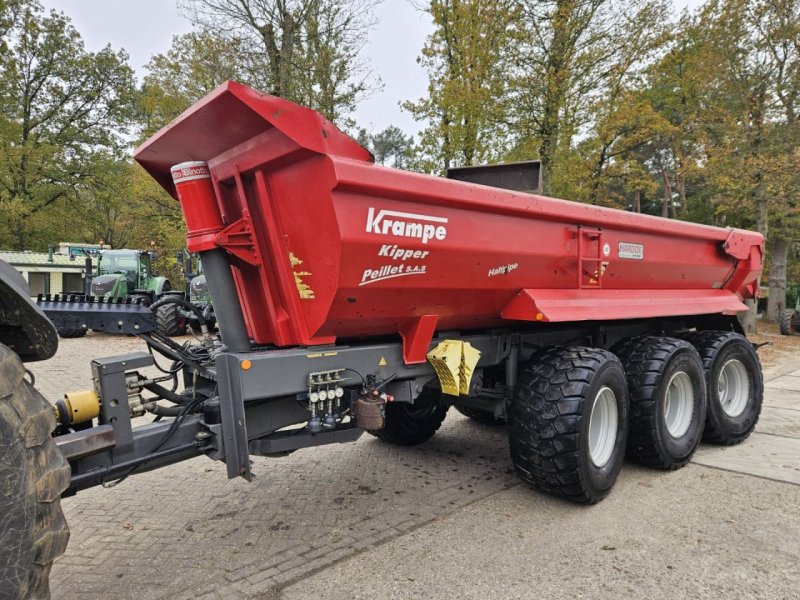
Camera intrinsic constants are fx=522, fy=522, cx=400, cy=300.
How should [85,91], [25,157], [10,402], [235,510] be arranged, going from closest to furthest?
1. [10,402]
2. [235,510]
3. [25,157]
4. [85,91]

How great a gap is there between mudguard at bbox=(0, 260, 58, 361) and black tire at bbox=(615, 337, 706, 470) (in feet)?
12.6

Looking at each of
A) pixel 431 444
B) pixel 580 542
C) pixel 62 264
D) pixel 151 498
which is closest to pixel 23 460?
pixel 151 498

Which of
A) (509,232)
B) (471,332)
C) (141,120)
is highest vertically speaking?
(141,120)

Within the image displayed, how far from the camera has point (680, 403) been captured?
4.49m

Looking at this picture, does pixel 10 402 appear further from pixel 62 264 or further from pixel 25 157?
pixel 25 157

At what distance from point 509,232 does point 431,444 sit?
2552 mm

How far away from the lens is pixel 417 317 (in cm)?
313

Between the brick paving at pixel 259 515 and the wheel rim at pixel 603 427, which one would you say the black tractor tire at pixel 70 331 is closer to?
the brick paving at pixel 259 515

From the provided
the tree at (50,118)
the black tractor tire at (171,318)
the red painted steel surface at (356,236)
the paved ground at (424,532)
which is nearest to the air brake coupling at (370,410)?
the red painted steel surface at (356,236)

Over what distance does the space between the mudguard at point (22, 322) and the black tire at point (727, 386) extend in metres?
5.02

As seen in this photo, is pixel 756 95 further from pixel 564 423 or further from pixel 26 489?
pixel 26 489

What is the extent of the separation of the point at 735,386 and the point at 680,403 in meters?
1.31

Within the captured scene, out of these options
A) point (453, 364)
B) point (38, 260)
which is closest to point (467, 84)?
point (453, 364)

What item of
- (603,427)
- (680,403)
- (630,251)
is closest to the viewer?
(603,427)
